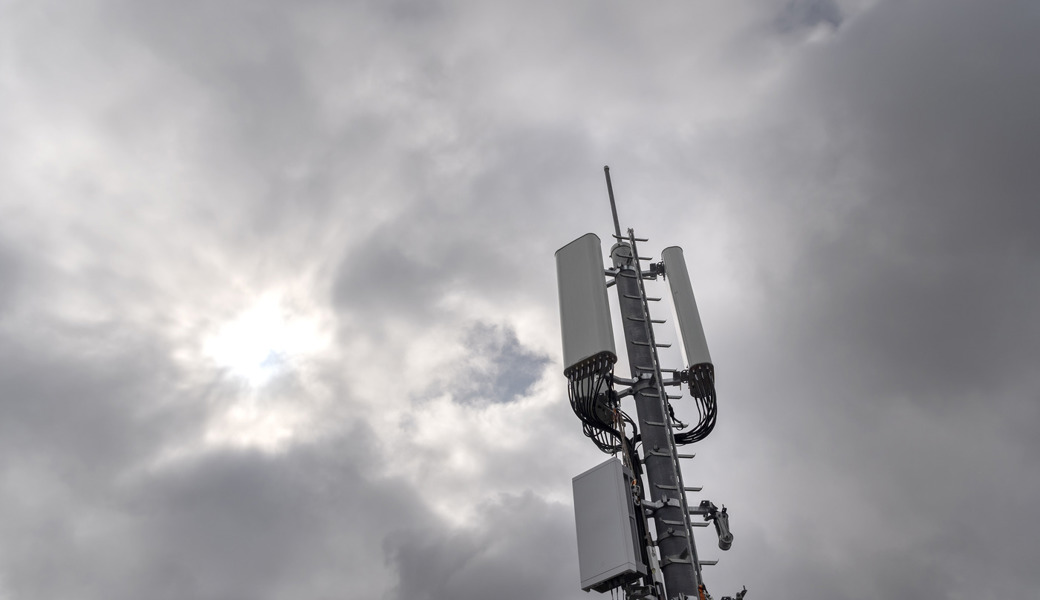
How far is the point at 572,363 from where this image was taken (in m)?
30.8

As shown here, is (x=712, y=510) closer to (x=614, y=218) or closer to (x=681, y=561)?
(x=681, y=561)

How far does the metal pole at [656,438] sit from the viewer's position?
2694 cm

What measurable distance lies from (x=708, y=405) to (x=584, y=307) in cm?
703

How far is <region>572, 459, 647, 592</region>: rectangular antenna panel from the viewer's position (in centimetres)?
2642

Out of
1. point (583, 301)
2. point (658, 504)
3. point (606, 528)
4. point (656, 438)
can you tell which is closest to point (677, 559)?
point (658, 504)

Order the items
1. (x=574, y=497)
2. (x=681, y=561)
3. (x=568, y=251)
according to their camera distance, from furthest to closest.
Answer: (x=568, y=251) → (x=574, y=497) → (x=681, y=561)

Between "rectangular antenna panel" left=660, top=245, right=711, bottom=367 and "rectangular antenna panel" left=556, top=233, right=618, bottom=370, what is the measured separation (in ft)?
12.7

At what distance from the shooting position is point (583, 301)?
32281 mm

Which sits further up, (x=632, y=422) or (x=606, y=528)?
(x=632, y=422)

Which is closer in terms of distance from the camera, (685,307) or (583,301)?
(583,301)

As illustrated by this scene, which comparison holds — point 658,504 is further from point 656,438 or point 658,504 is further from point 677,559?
point 656,438

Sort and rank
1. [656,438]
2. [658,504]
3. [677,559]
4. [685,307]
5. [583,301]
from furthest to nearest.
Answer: [685,307], [583,301], [656,438], [658,504], [677,559]

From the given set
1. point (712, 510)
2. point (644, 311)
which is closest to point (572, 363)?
point (644, 311)

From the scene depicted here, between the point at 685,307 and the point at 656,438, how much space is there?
7081 millimetres
